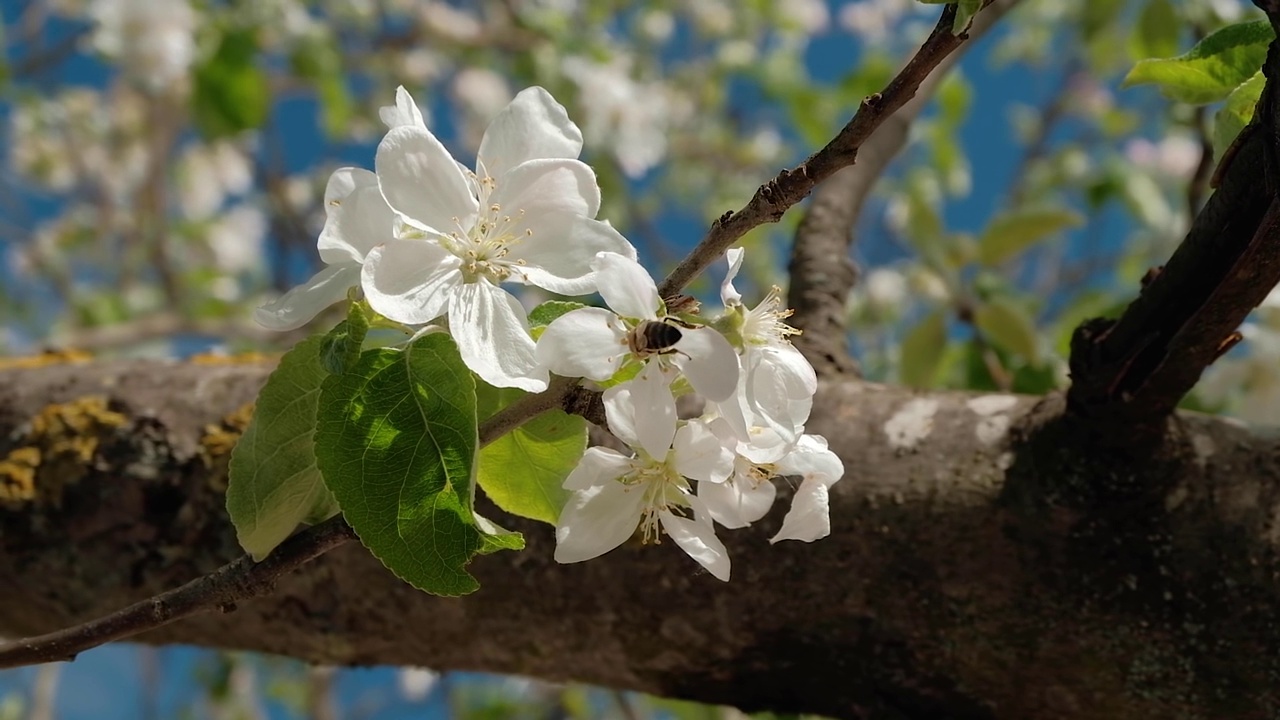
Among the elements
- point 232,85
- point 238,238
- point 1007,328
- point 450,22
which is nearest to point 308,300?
point 1007,328

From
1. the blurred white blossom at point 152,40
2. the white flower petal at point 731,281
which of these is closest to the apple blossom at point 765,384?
the white flower petal at point 731,281

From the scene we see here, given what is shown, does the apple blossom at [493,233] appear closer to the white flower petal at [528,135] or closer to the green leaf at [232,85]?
the white flower petal at [528,135]

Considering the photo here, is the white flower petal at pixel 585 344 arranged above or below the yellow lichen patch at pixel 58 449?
below

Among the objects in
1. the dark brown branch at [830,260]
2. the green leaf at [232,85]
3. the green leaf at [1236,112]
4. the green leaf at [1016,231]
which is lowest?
the green leaf at [1236,112]

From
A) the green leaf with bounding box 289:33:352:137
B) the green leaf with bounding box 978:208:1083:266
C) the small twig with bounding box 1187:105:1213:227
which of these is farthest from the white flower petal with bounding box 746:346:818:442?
the green leaf with bounding box 289:33:352:137

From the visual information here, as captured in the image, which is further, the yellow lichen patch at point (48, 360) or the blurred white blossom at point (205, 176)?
the blurred white blossom at point (205, 176)

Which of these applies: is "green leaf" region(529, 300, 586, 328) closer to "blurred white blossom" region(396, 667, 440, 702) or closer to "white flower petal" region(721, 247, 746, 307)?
"white flower petal" region(721, 247, 746, 307)
